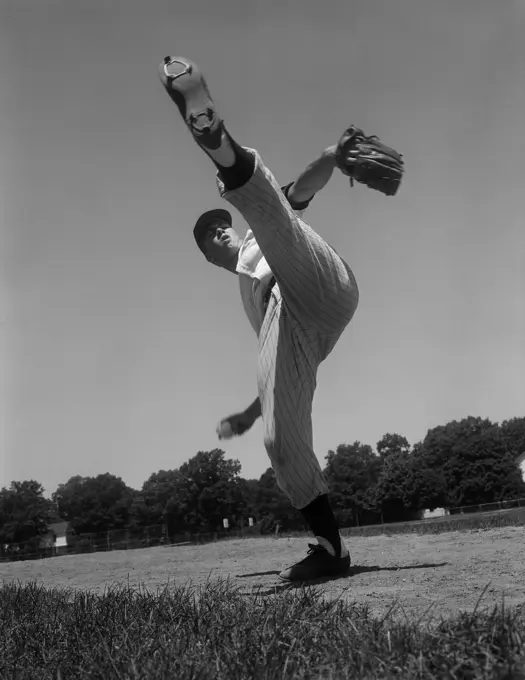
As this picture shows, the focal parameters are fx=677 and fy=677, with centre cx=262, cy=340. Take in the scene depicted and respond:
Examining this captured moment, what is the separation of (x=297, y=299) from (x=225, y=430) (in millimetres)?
1171

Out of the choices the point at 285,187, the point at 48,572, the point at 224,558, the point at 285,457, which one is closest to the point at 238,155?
the point at 285,187

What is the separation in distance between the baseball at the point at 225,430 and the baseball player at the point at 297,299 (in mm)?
695

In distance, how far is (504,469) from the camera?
186ft

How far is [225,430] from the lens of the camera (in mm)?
4133

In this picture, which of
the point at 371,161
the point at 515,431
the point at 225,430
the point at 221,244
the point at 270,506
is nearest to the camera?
the point at 371,161

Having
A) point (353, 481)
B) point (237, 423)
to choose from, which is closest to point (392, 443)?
point (353, 481)

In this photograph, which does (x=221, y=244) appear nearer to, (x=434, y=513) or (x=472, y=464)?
(x=472, y=464)

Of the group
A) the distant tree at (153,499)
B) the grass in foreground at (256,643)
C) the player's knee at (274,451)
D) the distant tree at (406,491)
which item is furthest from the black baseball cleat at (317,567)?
the distant tree at (406,491)

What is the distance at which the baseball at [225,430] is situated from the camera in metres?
4.13

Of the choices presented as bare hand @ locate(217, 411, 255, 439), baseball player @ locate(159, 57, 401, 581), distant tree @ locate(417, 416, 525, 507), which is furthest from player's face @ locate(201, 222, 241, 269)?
distant tree @ locate(417, 416, 525, 507)

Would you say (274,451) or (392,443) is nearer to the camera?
(274,451)

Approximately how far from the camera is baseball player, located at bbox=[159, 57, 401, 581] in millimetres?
2928

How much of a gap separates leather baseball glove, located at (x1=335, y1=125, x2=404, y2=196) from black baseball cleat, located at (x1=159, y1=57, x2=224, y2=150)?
81cm

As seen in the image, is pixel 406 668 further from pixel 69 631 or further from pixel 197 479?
pixel 197 479
